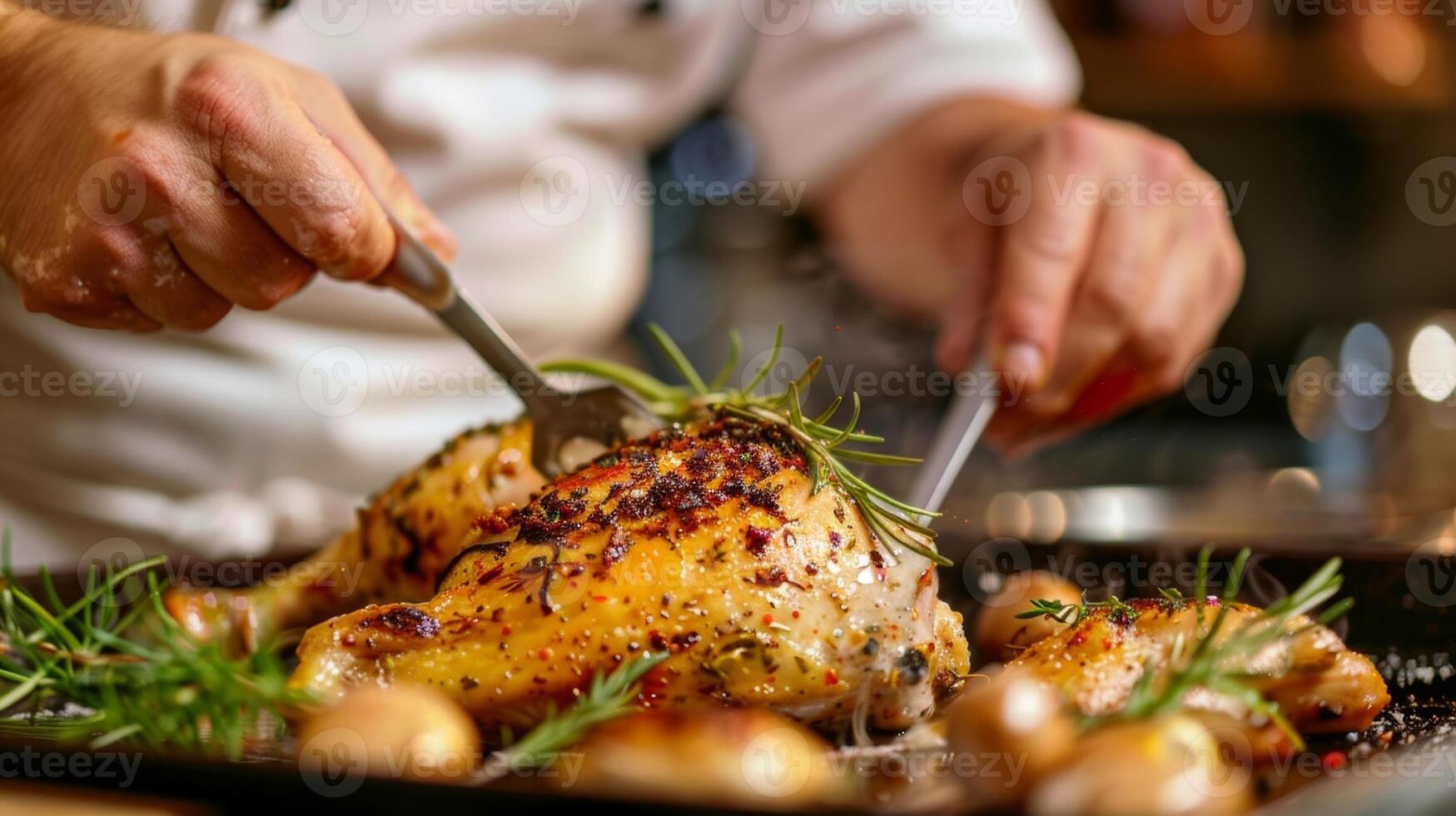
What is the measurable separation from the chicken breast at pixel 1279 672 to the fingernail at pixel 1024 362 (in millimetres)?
868

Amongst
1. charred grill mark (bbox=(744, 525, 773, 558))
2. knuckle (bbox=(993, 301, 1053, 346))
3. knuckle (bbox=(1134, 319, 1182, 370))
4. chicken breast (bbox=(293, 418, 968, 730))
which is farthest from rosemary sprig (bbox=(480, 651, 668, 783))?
knuckle (bbox=(1134, 319, 1182, 370))

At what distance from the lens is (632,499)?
1.18m

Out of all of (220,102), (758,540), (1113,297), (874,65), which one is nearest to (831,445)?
(758,540)

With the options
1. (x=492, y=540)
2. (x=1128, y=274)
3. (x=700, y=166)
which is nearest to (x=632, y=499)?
(x=492, y=540)

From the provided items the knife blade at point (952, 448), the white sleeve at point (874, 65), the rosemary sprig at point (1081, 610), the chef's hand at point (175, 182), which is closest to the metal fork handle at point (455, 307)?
the chef's hand at point (175, 182)

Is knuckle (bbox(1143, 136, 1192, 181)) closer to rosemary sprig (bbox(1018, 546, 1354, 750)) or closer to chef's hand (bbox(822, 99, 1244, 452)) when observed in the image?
chef's hand (bbox(822, 99, 1244, 452))

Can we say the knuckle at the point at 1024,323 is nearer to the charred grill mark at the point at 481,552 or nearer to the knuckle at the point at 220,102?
the charred grill mark at the point at 481,552

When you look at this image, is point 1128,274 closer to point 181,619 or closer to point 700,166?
point 181,619

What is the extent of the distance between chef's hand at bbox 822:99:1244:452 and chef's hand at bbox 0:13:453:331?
3.65 feet

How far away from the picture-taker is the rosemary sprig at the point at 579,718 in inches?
35.4

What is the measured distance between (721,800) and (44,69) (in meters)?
1.22

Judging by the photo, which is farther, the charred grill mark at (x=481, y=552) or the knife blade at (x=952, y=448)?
the knife blade at (x=952, y=448)

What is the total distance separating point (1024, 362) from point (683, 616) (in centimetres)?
106

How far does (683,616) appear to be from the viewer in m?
1.09
